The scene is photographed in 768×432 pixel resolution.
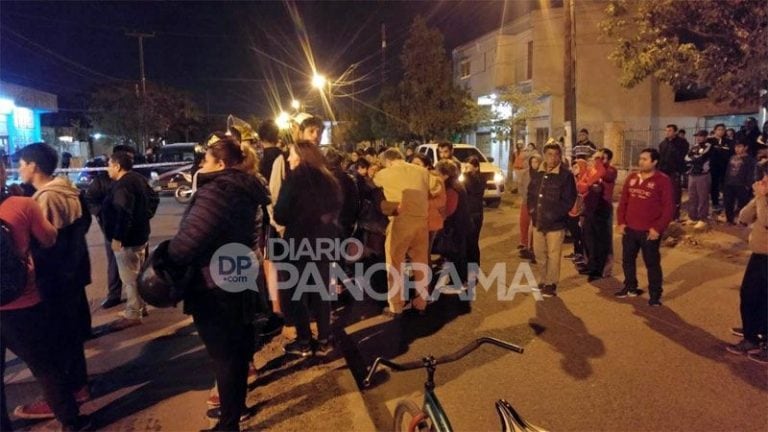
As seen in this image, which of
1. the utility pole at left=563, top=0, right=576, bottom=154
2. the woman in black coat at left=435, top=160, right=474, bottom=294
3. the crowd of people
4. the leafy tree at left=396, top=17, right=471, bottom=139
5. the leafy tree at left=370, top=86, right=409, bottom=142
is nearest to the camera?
the crowd of people

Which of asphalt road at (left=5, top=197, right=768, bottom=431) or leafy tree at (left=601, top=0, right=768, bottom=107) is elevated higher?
leafy tree at (left=601, top=0, right=768, bottom=107)

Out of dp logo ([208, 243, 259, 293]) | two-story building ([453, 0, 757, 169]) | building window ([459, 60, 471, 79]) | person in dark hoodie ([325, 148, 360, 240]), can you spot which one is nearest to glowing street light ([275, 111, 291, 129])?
person in dark hoodie ([325, 148, 360, 240])

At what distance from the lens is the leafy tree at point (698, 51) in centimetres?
882

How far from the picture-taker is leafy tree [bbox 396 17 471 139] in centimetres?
2800

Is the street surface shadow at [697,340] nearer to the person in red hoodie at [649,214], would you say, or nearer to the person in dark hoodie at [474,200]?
the person in red hoodie at [649,214]

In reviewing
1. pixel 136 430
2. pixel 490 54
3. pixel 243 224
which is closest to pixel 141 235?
pixel 136 430

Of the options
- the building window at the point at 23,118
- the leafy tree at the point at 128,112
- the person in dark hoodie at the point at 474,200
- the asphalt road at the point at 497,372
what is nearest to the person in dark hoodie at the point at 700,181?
the asphalt road at the point at 497,372

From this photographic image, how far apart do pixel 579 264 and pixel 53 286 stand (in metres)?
7.10

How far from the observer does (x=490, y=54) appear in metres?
30.2

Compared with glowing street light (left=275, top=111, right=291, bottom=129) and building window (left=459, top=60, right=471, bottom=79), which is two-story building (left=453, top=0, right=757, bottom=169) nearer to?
building window (left=459, top=60, right=471, bottom=79)

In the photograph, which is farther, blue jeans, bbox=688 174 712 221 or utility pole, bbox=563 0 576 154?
utility pole, bbox=563 0 576 154

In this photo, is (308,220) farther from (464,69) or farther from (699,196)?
(464,69)

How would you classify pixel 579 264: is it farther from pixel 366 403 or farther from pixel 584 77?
pixel 584 77

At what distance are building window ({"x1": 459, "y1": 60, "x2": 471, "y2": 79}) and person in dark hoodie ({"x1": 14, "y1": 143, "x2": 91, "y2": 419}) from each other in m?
31.5
